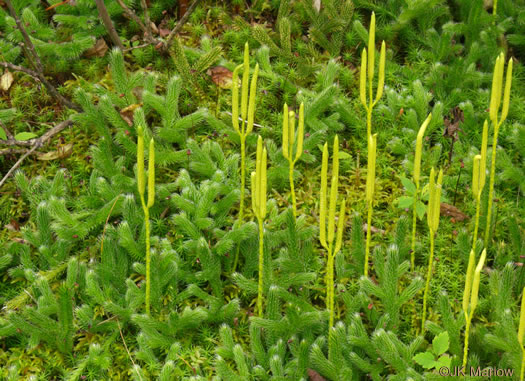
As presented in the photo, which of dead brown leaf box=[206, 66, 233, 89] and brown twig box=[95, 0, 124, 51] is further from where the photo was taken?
dead brown leaf box=[206, 66, 233, 89]

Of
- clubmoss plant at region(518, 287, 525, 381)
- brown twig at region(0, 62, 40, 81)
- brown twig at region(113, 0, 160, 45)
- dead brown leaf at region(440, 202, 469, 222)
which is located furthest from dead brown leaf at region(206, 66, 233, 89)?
clubmoss plant at region(518, 287, 525, 381)

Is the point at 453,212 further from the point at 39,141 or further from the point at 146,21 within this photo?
the point at 39,141

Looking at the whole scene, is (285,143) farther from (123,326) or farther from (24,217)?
(24,217)

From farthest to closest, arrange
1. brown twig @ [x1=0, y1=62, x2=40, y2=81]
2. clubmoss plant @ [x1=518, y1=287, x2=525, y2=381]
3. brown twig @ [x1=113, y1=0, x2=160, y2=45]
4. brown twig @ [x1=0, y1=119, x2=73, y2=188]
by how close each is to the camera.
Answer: brown twig @ [x1=113, y1=0, x2=160, y2=45] < brown twig @ [x1=0, y1=62, x2=40, y2=81] < brown twig @ [x1=0, y1=119, x2=73, y2=188] < clubmoss plant @ [x1=518, y1=287, x2=525, y2=381]

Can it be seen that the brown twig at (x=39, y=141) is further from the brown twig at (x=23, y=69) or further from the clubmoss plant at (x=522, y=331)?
the clubmoss plant at (x=522, y=331)

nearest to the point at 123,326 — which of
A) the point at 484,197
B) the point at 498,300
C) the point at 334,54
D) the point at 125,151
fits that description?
the point at 125,151

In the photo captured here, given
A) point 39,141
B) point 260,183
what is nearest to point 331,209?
point 260,183

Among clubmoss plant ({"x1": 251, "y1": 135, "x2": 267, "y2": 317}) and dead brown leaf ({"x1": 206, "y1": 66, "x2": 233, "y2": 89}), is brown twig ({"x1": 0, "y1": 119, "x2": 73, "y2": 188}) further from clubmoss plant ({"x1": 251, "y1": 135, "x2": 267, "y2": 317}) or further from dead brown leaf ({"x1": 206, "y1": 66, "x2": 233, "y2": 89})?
clubmoss plant ({"x1": 251, "y1": 135, "x2": 267, "y2": 317})
